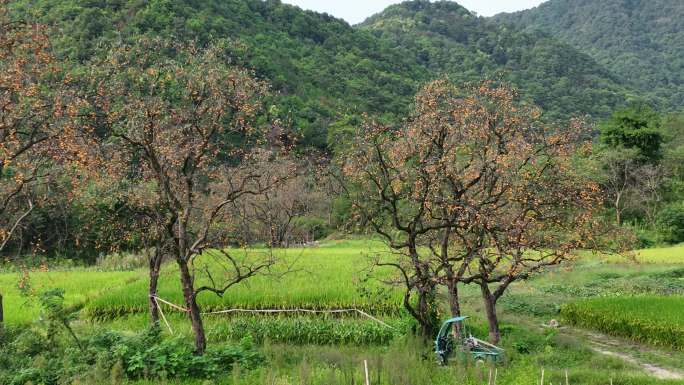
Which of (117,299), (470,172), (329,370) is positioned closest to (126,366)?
(329,370)

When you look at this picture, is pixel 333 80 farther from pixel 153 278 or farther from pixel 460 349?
pixel 460 349

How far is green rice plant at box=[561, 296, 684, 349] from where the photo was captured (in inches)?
551

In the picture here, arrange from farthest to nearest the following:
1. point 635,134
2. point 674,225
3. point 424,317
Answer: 1. point 635,134
2. point 674,225
3. point 424,317

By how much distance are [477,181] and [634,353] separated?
6004 millimetres

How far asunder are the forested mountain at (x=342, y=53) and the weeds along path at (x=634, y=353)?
114ft

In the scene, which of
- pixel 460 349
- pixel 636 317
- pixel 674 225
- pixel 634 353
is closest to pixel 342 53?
pixel 674 225

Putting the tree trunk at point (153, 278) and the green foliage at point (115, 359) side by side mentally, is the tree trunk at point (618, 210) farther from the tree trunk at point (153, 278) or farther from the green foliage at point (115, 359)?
the green foliage at point (115, 359)

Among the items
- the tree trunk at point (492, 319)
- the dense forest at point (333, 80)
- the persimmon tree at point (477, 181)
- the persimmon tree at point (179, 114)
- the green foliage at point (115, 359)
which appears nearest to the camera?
the green foliage at point (115, 359)

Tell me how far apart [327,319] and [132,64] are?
9.06 meters

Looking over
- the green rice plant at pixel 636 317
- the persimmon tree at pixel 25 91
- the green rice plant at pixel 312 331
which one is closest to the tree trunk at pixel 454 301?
the green rice plant at pixel 312 331

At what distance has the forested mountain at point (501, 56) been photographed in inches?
3899

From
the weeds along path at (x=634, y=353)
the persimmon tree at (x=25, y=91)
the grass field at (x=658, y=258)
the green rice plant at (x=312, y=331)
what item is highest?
the persimmon tree at (x=25, y=91)

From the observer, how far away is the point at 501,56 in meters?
128

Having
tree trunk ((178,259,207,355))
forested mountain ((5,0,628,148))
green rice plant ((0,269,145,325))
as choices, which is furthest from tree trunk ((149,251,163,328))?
forested mountain ((5,0,628,148))
